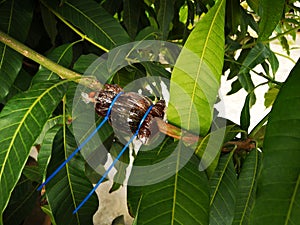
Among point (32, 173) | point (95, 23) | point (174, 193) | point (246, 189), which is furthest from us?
point (32, 173)

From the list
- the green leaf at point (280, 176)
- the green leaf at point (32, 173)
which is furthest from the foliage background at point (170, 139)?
the green leaf at point (32, 173)

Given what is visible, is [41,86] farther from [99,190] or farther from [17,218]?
[99,190]

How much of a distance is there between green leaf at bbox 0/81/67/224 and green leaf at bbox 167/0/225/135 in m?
0.15

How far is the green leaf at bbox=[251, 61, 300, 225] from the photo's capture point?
0.79ft

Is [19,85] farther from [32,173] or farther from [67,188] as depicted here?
[67,188]

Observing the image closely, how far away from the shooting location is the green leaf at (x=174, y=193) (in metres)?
0.35

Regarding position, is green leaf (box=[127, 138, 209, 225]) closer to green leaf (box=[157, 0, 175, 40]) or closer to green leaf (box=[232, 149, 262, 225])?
green leaf (box=[232, 149, 262, 225])

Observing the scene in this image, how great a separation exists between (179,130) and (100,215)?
1840 mm

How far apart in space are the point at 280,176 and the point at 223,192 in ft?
0.76

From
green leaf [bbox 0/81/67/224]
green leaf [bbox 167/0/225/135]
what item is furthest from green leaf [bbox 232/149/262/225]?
green leaf [bbox 0/81/67/224]

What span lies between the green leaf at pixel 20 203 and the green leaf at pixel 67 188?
1.39ft

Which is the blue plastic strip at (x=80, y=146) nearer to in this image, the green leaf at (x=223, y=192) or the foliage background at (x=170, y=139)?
the foliage background at (x=170, y=139)

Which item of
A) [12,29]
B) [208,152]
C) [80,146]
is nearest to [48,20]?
[12,29]

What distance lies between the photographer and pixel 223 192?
47 cm
